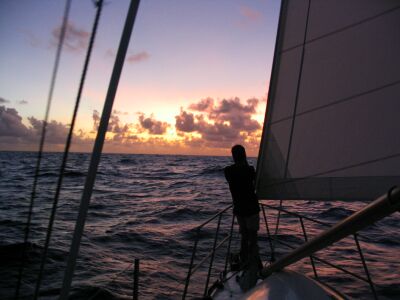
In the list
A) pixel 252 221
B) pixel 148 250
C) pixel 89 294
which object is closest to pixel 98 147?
pixel 252 221

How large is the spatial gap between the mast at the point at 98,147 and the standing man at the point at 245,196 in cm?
225

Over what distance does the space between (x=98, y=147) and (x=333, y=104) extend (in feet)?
7.88

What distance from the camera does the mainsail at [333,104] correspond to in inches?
129

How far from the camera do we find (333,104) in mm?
3521

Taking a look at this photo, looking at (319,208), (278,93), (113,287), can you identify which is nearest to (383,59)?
(278,93)

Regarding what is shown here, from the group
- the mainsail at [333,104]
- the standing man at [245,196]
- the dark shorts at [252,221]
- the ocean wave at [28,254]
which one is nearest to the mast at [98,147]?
the mainsail at [333,104]

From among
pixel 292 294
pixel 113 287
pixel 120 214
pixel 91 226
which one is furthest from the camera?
pixel 120 214

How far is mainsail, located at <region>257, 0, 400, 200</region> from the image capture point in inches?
129

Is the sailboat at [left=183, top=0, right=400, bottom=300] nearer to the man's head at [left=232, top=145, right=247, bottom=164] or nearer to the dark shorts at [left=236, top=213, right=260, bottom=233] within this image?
the man's head at [left=232, top=145, right=247, bottom=164]

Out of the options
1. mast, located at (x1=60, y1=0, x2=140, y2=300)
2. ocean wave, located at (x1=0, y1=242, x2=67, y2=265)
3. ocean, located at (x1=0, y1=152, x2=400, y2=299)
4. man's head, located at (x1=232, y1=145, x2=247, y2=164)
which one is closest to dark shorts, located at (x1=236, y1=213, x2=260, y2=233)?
man's head, located at (x1=232, y1=145, x2=247, y2=164)

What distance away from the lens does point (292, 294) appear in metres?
2.66

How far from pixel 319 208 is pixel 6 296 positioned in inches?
577

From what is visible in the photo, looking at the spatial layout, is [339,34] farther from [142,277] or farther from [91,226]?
[91,226]

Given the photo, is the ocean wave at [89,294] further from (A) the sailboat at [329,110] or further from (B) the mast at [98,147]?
(B) the mast at [98,147]
